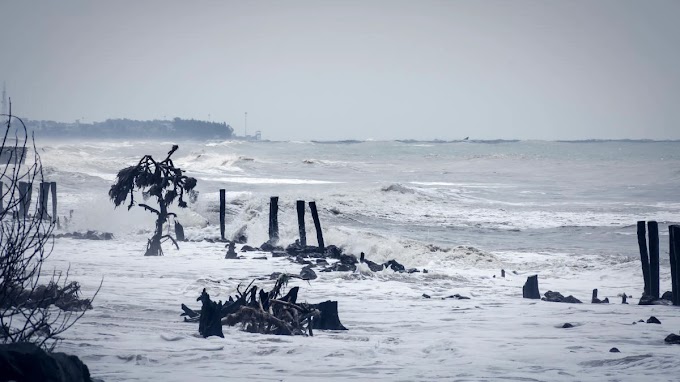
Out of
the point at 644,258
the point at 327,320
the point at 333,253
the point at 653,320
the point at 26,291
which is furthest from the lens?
the point at 333,253

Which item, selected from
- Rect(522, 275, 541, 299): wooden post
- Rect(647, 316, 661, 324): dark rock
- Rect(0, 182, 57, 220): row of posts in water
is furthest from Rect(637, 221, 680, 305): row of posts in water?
Rect(0, 182, 57, 220): row of posts in water

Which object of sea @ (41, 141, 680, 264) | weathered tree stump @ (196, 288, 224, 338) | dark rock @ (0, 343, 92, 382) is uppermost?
dark rock @ (0, 343, 92, 382)

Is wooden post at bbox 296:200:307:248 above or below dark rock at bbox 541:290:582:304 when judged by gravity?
above

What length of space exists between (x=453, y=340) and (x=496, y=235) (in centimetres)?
2000

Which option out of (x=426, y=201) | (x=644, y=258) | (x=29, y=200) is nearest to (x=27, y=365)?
(x=29, y=200)

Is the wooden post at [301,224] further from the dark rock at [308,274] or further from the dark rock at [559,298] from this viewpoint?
the dark rock at [559,298]

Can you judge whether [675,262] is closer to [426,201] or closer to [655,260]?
[655,260]

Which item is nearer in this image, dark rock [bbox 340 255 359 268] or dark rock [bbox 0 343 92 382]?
dark rock [bbox 0 343 92 382]

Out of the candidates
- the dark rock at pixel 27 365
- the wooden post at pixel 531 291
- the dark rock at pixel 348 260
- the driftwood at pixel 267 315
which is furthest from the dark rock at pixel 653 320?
the dark rock at pixel 27 365

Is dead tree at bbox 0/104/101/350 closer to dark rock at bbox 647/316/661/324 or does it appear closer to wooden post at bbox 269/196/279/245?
dark rock at bbox 647/316/661/324

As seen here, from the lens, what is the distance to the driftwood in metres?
9.30

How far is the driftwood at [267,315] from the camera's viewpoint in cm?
930

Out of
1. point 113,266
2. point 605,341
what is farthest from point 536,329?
point 113,266

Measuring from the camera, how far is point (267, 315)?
31.8 ft
